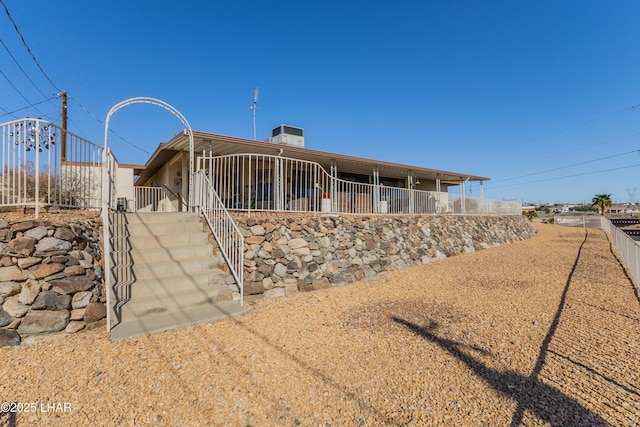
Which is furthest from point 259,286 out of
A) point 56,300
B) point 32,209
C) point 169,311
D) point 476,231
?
point 476,231

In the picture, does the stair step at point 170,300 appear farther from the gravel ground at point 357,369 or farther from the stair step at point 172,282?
the gravel ground at point 357,369

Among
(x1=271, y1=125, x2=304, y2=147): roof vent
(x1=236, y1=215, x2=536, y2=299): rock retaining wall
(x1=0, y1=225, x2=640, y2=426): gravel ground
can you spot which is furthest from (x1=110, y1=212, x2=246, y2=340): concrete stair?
(x1=271, y1=125, x2=304, y2=147): roof vent

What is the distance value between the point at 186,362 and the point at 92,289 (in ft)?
5.93

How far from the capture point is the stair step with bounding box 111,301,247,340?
3480 mm

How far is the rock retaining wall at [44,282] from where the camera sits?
3.25 m

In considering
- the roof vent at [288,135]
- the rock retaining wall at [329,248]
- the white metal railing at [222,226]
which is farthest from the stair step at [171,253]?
the roof vent at [288,135]

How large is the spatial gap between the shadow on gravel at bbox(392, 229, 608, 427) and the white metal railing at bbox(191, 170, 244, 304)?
313 cm

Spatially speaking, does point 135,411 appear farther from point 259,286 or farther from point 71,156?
point 71,156

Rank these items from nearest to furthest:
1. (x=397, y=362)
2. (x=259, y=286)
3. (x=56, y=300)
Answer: (x=397, y=362) → (x=56, y=300) → (x=259, y=286)

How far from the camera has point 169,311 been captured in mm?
4039

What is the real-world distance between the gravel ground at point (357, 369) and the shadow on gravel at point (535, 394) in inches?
0.5

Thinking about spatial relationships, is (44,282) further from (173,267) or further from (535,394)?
(535,394)

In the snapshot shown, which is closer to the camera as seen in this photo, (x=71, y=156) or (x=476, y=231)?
(x=71, y=156)

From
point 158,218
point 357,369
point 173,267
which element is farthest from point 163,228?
point 357,369
